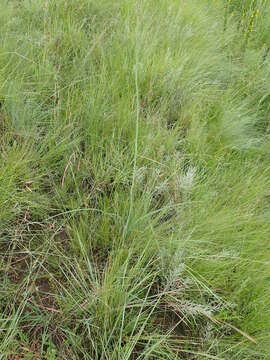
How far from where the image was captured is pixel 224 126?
1994mm

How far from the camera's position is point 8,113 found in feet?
5.54

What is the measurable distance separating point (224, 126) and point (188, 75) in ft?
1.43

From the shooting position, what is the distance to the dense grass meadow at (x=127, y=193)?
1167 millimetres

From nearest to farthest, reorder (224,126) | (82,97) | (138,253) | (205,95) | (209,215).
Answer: (138,253) < (209,215) < (82,97) < (224,126) < (205,95)

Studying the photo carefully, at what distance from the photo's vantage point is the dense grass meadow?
3.83 feet

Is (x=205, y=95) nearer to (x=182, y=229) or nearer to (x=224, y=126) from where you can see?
(x=224, y=126)

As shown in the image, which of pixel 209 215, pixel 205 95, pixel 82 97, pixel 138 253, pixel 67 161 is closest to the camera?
pixel 138 253

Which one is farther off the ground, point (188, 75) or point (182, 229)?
point (188, 75)

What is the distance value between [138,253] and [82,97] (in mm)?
908

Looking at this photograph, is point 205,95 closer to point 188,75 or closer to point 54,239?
point 188,75

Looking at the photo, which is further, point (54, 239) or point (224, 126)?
point (224, 126)

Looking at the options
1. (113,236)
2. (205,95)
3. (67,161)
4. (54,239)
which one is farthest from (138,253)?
(205,95)

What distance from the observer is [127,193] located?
59.1 inches

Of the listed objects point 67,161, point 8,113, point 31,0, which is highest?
point 31,0
